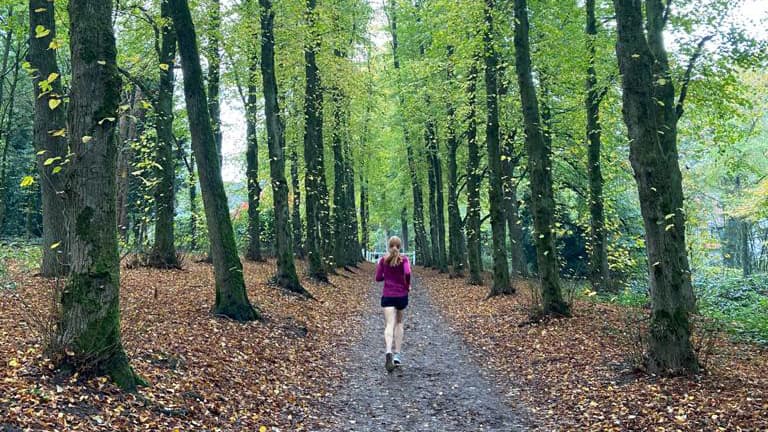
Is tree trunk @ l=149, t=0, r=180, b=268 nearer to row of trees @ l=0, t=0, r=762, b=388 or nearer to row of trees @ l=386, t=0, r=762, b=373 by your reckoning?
row of trees @ l=0, t=0, r=762, b=388

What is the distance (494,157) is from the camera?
15078 millimetres

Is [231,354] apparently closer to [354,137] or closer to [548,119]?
[548,119]

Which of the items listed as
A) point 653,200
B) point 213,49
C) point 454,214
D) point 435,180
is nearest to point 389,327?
point 653,200

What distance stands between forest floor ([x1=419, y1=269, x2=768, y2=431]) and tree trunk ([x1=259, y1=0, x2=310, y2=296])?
193 inches

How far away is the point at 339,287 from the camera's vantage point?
1873 centimetres

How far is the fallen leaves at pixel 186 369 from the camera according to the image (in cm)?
465

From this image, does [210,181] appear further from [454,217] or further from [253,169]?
[454,217]

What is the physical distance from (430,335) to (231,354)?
533 cm

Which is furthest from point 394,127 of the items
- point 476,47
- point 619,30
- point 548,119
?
point 619,30

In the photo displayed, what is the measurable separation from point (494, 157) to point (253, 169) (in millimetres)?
8975

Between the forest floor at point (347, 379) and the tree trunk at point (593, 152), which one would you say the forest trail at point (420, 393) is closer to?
the forest floor at point (347, 379)

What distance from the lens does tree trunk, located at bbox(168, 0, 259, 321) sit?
9242mm

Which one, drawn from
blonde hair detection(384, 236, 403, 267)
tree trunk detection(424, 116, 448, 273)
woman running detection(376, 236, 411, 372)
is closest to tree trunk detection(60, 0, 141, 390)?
woman running detection(376, 236, 411, 372)

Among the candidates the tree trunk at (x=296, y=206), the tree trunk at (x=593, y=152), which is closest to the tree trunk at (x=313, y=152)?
the tree trunk at (x=296, y=206)
